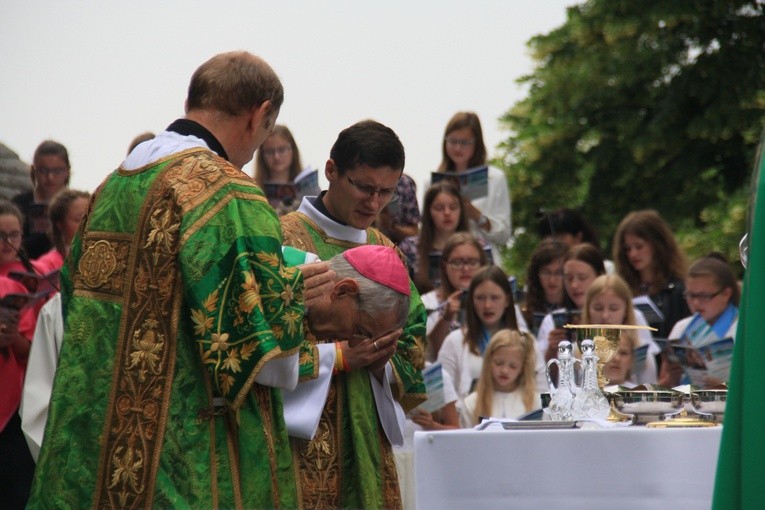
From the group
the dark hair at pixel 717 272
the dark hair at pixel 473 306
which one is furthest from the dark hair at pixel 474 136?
the dark hair at pixel 717 272

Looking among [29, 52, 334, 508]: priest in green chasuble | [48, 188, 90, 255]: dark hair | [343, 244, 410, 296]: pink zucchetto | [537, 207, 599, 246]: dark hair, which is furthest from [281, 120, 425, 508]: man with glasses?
[537, 207, 599, 246]: dark hair

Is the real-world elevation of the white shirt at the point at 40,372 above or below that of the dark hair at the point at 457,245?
below

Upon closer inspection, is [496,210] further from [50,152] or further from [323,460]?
[323,460]

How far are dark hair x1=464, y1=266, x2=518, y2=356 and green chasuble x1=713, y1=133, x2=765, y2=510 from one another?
17.1 ft

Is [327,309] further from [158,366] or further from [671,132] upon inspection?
[671,132]

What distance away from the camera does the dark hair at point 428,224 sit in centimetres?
902

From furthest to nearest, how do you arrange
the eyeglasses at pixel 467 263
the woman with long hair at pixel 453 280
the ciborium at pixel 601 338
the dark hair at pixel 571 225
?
1. the dark hair at pixel 571 225
2. the eyeglasses at pixel 467 263
3. the woman with long hair at pixel 453 280
4. the ciborium at pixel 601 338

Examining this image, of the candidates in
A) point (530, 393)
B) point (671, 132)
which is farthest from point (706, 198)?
point (530, 393)

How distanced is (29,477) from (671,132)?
30.7 ft

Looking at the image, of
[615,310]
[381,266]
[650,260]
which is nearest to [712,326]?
[615,310]

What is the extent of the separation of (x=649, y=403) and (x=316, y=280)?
1.11 metres

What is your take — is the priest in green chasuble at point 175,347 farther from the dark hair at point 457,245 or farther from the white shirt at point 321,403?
the dark hair at point 457,245

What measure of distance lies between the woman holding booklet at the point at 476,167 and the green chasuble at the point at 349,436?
13.2 ft

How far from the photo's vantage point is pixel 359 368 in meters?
5.05
